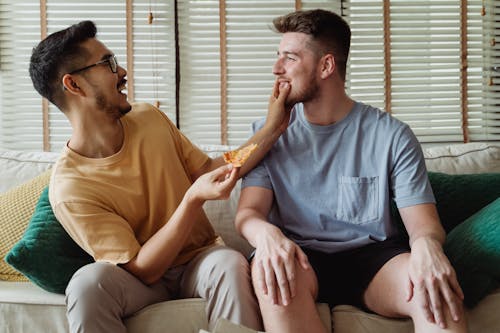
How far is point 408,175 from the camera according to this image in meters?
1.91

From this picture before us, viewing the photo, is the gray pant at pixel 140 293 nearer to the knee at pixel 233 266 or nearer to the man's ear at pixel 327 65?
the knee at pixel 233 266

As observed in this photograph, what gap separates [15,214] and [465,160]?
5.96 feet


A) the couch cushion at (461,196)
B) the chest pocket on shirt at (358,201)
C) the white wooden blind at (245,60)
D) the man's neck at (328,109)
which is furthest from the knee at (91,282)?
the white wooden blind at (245,60)

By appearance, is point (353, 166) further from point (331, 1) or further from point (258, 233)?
point (331, 1)

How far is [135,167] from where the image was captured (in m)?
2.00

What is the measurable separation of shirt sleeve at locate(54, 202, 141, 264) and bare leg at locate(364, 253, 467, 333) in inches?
29.6

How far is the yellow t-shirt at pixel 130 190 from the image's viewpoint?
6.10 feet

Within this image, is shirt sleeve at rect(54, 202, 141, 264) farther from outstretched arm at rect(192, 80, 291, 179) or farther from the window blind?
the window blind

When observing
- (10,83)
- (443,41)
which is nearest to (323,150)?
(443,41)

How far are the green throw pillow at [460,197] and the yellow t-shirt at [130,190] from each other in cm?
78

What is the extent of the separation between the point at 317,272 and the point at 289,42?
2.66 ft

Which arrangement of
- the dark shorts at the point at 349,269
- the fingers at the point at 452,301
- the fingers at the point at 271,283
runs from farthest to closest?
the dark shorts at the point at 349,269
the fingers at the point at 271,283
the fingers at the point at 452,301

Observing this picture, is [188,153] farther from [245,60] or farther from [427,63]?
[427,63]

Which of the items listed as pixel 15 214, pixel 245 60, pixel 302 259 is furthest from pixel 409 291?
pixel 245 60
